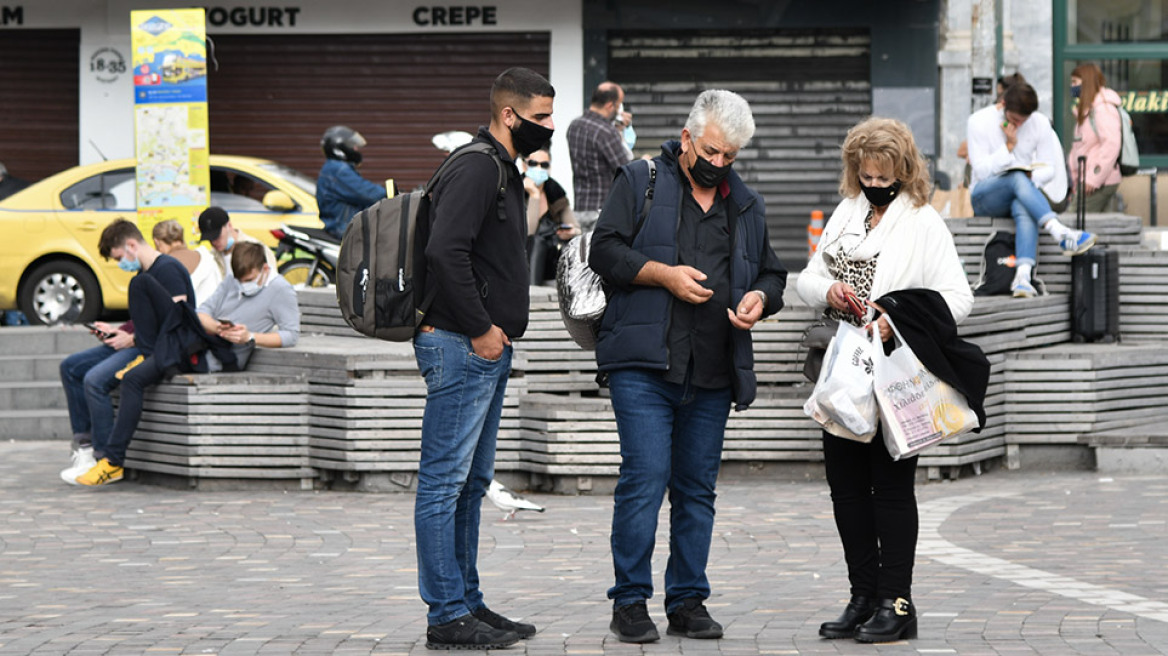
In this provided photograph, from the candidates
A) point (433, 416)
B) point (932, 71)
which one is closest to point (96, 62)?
point (932, 71)

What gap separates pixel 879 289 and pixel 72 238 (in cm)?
1216

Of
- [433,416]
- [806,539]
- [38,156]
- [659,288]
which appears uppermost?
[38,156]

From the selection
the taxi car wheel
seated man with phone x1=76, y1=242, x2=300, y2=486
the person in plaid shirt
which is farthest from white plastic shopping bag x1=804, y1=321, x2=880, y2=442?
the taxi car wheel

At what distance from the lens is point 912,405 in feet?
18.9

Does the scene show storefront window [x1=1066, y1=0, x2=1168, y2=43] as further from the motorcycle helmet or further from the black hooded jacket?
the black hooded jacket

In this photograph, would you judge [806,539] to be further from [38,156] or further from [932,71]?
[38,156]

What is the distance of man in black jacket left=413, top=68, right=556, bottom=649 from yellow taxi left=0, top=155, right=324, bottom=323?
10.8m

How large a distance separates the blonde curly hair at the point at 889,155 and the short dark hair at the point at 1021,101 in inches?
243

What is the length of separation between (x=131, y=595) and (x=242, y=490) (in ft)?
10.1

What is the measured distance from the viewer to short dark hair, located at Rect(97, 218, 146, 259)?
34.7 feet

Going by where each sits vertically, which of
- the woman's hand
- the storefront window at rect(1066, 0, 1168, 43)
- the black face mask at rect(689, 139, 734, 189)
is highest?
the storefront window at rect(1066, 0, 1168, 43)

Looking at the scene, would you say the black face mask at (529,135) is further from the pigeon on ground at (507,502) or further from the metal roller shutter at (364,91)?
the metal roller shutter at (364,91)

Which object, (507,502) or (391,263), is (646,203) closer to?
(391,263)

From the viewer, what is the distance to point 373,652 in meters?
5.68
